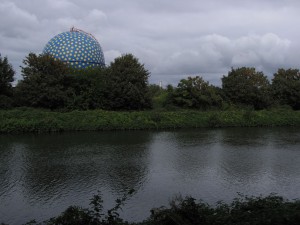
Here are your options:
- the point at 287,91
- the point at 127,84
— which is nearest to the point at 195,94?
the point at 127,84

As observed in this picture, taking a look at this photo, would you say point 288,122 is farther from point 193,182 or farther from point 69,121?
point 193,182

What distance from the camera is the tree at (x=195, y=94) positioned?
130 ft

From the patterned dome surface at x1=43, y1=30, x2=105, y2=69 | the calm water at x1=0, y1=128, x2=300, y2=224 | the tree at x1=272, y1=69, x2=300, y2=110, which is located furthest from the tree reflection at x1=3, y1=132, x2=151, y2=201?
the tree at x1=272, y1=69, x2=300, y2=110

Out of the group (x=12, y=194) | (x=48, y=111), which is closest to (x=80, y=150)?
(x=12, y=194)

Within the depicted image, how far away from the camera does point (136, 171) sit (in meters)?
16.7

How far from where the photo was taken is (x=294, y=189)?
1357cm

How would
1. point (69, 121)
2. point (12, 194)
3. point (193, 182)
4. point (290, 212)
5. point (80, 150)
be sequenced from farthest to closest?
point (69, 121) < point (80, 150) < point (193, 182) < point (12, 194) < point (290, 212)

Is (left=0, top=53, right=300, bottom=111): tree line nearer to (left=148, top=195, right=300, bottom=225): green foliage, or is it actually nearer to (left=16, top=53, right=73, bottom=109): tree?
(left=16, top=53, right=73, bottom=109): tree

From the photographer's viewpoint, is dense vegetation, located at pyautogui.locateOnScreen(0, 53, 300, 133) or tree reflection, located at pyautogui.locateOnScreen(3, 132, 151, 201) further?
dense vegetation, located at pyautogui.locateOnScreen(0, 53, 300, 133)

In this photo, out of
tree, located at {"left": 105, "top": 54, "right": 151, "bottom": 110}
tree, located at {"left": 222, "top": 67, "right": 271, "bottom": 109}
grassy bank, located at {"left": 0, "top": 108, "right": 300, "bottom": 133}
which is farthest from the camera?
tree, located at {"left": 222, "top": 67, "right": 271, "bottom": 109}

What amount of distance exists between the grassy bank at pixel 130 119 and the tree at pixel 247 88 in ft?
8.10

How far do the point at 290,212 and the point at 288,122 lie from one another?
34.2 m

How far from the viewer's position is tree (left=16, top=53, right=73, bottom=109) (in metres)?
34.0

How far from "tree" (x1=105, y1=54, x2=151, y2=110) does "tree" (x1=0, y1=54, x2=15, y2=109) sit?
969 centimetres
